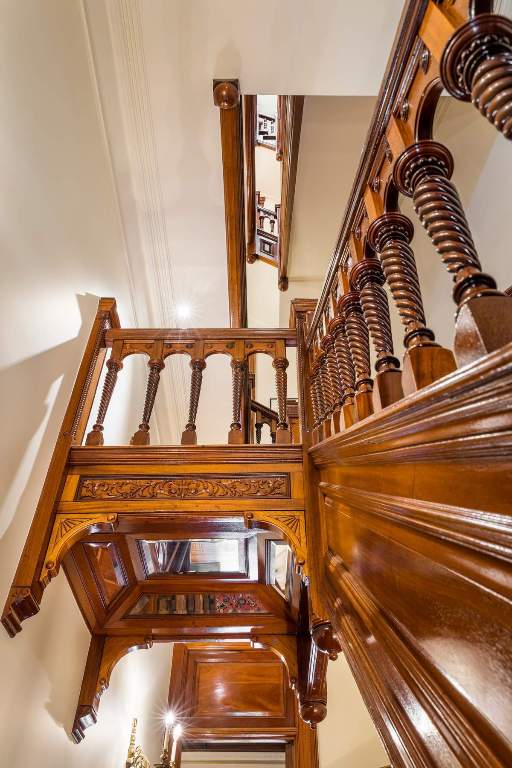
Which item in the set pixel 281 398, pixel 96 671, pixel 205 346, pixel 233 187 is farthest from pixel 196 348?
pixel 233 187

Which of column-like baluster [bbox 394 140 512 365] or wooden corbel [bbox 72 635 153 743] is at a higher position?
column-like baluster [bbox 394 140 512 365]

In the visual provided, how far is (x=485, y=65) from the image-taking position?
48 centimetres

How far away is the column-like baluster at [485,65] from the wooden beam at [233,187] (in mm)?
2560

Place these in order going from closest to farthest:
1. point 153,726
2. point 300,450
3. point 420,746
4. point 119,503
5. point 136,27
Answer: point 420,746 < point 119,503 < point 300,450 < point 136,27 < point 153,726

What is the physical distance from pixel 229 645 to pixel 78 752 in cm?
203

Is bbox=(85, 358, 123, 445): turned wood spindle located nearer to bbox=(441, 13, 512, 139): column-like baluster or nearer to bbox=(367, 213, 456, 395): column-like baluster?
bbox=(367, 213, 456, 395): column-like baluster

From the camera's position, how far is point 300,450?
155 cm

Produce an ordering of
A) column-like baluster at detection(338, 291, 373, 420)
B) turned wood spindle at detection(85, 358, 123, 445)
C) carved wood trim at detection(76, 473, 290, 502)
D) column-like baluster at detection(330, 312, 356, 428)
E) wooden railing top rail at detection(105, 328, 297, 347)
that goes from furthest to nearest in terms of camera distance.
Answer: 1. wooden railing top rail at detection(105, 328, 297, 347)
2. turned wood spindle at detection(85, 358, 123, 445)
3. carved wood trim at detection(76, 473, 290, 502)
4. column-like baluster at detection(330, 312, 356, 428)
5. column-like baluster at detection(338, 291, 373, 420)

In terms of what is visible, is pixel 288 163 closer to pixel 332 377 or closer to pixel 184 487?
pixel 332 377

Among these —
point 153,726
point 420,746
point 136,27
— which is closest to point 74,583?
point 420,746

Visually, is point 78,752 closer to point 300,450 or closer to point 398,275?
point 300,450

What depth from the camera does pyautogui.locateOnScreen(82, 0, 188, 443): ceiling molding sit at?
7.88 ft

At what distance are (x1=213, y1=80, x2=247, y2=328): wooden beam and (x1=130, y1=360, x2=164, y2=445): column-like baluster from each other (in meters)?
1.96

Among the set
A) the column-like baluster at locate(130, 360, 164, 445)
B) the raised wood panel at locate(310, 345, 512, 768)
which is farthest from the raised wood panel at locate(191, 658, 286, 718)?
the raised wood panel at locate(310, 345, 512, 768)
